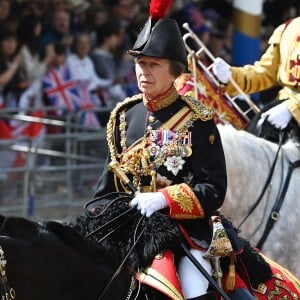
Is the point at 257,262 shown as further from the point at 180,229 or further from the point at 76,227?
the point at 76,227

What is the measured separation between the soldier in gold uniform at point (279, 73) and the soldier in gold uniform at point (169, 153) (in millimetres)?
2269

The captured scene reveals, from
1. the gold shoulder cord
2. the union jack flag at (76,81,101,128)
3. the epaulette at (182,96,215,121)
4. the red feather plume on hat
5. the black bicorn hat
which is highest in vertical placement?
the red feather plume on hat

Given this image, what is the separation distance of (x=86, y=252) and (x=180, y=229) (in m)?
0.46

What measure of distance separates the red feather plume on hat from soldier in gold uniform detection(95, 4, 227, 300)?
0.02 metres

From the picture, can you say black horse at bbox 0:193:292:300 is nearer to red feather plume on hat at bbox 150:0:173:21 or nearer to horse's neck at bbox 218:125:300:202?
red feather plume on hat at bbox 150:0:173:21

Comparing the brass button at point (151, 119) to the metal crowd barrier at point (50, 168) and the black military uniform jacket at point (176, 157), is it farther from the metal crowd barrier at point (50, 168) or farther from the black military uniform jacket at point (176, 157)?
the metal crowd barrier at point (50, 168)

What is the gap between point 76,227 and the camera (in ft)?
14.0

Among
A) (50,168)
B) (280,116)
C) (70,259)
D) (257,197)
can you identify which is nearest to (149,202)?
(70,259)

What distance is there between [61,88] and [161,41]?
7.70 m

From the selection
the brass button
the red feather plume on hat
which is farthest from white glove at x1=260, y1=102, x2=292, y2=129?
the red feather plume on hat

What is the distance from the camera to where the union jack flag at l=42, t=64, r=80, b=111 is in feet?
38.7

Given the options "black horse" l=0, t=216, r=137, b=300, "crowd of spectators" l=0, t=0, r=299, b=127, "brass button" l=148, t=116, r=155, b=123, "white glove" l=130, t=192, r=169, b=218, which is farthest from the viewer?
"crowd of spectators" l=0, t=0, r=299, b=127

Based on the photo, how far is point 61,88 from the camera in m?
11.9

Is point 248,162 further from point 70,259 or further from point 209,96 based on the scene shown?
point 70,259
